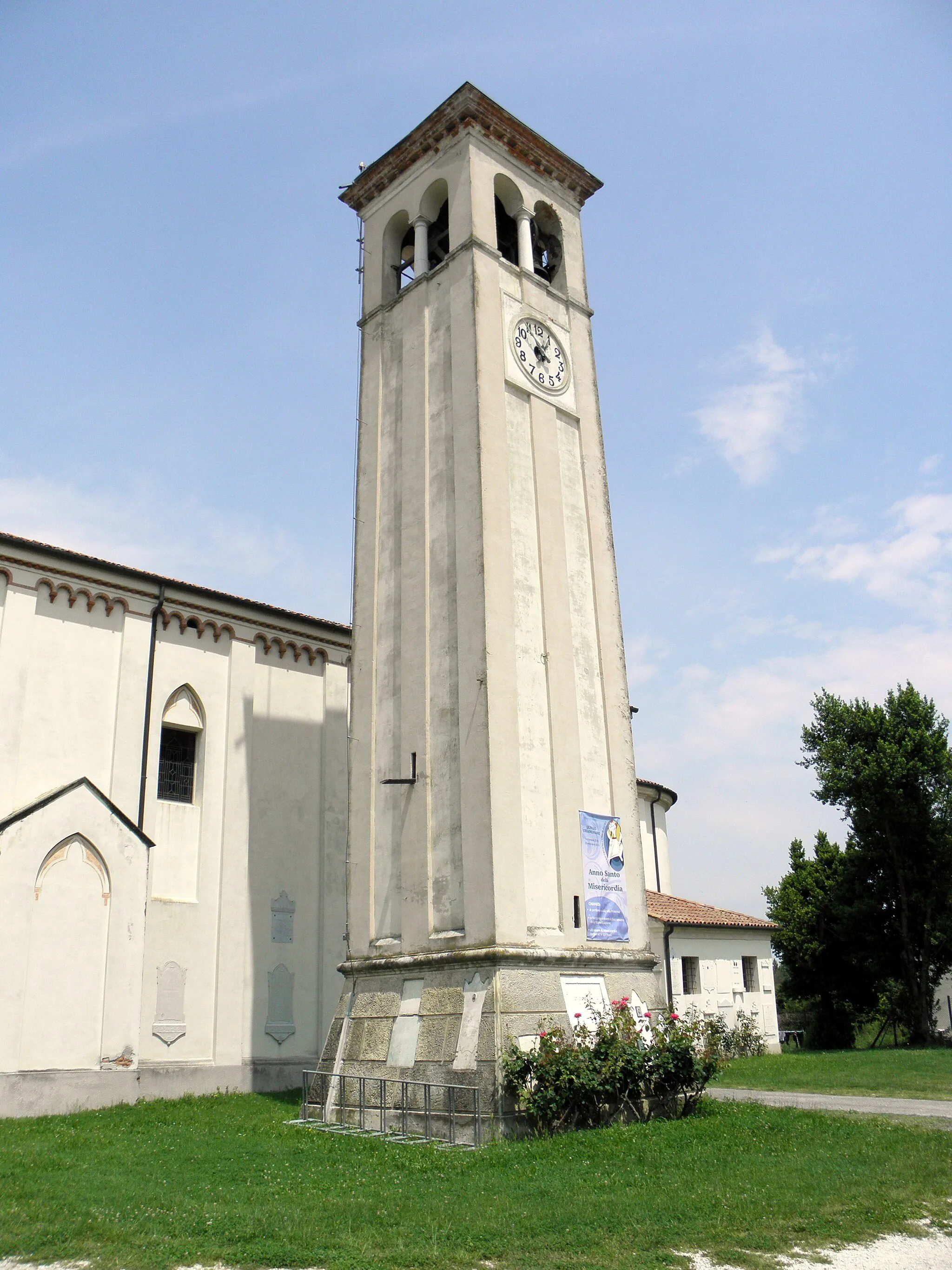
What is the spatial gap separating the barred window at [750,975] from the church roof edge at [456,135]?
22765 millimetres

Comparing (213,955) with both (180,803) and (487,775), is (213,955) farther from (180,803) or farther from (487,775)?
(487,775)

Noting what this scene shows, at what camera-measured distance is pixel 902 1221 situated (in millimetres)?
8672

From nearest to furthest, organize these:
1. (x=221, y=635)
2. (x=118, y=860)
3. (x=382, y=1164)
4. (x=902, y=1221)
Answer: (x=902, y=1221), (x=382, y=1164), (x=118, y=860), (x=221, y=635)

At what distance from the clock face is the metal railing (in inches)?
504

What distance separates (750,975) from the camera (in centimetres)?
3128

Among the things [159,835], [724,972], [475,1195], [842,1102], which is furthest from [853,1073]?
[159,835]

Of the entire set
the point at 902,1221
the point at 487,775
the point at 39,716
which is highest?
the point at 39,716

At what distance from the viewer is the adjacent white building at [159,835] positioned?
17.4m

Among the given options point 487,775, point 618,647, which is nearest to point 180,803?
point 487,775

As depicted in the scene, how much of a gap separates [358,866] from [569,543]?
7.13 metres

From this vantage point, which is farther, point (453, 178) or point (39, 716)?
point (453, 178)

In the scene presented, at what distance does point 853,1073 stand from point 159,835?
15880 mm

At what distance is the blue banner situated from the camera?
16.3 metres

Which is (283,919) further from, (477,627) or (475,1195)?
(475,1195)
